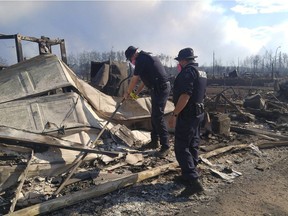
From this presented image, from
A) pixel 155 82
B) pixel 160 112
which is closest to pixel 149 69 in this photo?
pixel 155 82

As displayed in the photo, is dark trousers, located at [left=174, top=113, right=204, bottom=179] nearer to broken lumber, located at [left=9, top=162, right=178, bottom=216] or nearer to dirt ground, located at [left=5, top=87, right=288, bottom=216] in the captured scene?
dirt ground, located at [left=5, top=87, right=288, bottom=216]

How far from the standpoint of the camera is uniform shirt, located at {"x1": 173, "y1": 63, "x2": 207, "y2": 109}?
4613mm

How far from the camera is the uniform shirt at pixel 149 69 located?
6465 millimetres

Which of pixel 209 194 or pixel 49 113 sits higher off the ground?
pixel 49 113

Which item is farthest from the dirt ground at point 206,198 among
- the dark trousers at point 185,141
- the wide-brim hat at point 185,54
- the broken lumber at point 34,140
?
the wide-brim hat at point 185,54

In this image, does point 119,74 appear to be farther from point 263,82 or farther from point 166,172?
point 263,82

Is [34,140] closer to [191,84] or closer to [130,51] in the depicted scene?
[130,51]

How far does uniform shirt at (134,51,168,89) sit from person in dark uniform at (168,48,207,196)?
157 cm

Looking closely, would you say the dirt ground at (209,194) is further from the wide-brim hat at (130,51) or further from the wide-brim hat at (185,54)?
the wide-brim hat at (130,51)

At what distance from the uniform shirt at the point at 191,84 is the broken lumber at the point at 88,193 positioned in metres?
1.34

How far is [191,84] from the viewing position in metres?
4.62

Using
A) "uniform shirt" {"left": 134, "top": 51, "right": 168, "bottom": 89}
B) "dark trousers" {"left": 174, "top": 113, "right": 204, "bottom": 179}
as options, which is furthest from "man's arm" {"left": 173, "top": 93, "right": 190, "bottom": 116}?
"uniform shirt" {"left": 134, "top": 51, "right": 168, "bottom": 89}

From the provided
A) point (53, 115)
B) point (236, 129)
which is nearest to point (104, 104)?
point (53, 115)

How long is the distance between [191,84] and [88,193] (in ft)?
7.01
